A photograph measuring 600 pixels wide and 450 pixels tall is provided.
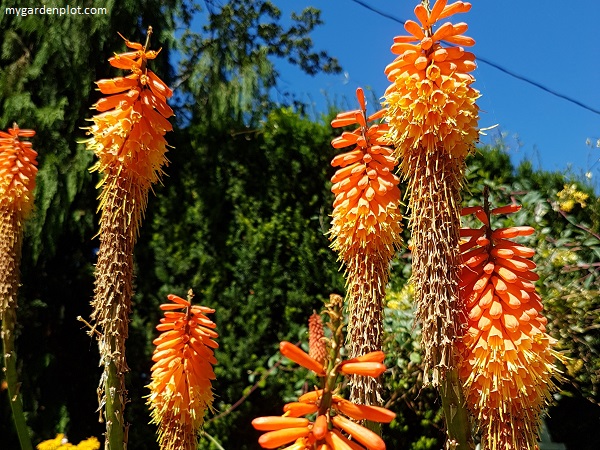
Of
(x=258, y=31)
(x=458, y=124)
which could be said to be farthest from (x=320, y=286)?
(x=258, y=31)

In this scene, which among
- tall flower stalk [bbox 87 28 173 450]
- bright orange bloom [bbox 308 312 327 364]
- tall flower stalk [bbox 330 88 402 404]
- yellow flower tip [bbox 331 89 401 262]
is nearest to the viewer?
tall flower stalk [bbox 330 88 402 404]

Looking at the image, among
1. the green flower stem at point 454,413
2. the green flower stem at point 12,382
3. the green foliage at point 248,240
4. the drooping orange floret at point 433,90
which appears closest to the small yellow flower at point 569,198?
the green foliage at point 248,240

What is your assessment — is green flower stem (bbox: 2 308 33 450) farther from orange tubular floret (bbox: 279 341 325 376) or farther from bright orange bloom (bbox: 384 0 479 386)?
orange tubular floret (bbox: 279 341 325 376)

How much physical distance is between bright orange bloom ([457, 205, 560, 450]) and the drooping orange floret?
0.68 feet

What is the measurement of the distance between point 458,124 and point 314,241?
358cm

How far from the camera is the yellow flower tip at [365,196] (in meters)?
1.76

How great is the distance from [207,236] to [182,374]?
3.38 meters

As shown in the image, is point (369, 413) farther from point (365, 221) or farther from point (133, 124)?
point (133, 124)

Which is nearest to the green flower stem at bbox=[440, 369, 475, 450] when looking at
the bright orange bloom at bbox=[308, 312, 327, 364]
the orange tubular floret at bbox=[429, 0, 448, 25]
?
the orange tubular floret at bbox=[429, 0, 448, 25]

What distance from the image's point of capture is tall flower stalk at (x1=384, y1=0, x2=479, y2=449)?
124cm

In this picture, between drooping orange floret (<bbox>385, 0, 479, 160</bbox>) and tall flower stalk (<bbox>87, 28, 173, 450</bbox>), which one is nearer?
drooping orange floret (<bbox>385, 0, 479, 160</bbox>)

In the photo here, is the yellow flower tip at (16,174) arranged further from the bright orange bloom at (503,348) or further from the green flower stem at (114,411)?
the bright orange bloom at (503,348)

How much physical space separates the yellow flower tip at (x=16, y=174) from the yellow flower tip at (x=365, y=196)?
2.08 m

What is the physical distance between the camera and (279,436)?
2.88 ft
